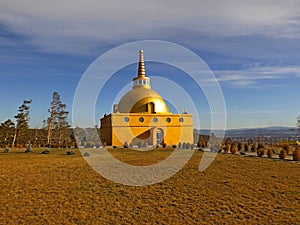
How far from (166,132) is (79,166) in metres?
20.5

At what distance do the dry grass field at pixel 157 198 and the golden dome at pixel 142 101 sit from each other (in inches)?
868

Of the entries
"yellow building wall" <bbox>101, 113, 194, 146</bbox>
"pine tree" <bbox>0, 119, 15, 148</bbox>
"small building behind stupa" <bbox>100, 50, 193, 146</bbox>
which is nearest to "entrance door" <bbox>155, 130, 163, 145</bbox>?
"small building behind stupa" <bbox>100, 50, 193, 146</bbox>

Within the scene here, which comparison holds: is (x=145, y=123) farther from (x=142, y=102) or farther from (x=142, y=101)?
(x=142, y=101)

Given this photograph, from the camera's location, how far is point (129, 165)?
48.9 ft

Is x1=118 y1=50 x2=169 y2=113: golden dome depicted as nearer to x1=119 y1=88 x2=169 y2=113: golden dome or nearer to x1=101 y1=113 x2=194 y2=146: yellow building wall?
x1=119 y1=88 x2=169 y2=113: golden dome

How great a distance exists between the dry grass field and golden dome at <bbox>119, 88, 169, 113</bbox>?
867 inches

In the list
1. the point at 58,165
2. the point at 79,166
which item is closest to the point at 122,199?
the point at 79,166

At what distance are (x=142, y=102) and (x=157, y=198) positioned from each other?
26315 mm

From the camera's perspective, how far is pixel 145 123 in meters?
33.8

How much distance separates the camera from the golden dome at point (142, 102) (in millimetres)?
34969

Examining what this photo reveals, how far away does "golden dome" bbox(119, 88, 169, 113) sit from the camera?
35.0 meters

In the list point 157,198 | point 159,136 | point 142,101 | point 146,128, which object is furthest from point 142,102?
point 157,198

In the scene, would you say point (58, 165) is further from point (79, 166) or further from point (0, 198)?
point (0, 198)

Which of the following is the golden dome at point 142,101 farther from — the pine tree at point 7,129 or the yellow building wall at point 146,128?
the pine tree at point 7,129
